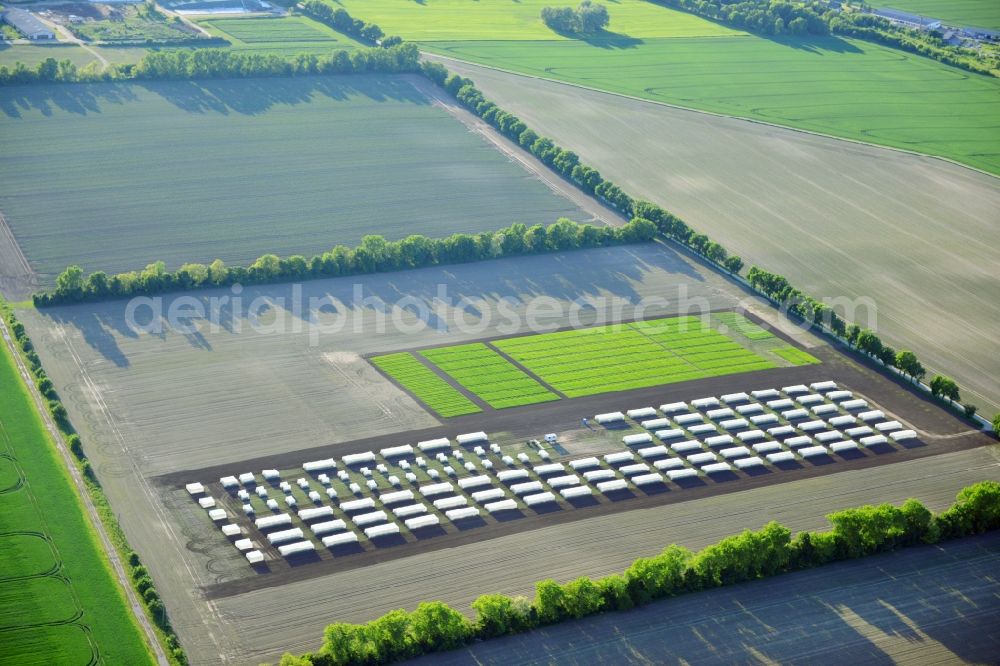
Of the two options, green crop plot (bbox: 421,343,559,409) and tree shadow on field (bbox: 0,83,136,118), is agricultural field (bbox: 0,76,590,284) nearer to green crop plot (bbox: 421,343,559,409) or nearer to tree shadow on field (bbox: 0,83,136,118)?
tree shadow on field (bbox: 0,83,136,118)

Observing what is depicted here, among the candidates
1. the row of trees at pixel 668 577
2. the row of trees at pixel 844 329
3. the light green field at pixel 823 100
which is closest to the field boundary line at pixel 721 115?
the light green field at pixel 823 100

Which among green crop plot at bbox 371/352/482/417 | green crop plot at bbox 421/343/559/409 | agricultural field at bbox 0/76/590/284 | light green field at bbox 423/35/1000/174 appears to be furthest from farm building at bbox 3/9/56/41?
green crop plot at bbox 421/343/559/409

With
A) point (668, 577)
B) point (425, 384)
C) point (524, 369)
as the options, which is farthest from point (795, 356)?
point (668, 577)

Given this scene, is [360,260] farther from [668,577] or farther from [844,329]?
[668,577]

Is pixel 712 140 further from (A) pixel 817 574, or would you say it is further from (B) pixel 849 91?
(A) pixel 817 574

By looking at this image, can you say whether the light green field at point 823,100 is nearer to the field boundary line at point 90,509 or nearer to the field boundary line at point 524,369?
the field boundary line at point 524,369
